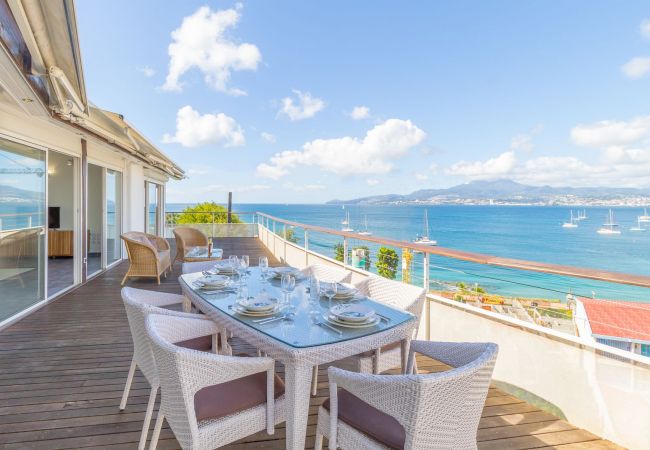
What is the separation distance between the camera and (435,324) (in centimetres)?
272

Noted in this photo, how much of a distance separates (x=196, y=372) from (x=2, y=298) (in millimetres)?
3582

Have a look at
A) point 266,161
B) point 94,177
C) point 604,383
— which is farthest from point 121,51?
point 266,161

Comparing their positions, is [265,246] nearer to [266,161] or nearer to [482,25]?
[482,25]

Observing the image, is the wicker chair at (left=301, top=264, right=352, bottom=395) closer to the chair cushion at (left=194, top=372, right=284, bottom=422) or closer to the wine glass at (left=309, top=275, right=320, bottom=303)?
the wine glass at (left=309, top=275, right=320, bottom=303)

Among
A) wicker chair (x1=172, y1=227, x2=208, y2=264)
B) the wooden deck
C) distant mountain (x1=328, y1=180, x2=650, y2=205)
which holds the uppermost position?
distant mountain (x1=328, y1=180, x2=650, y2=205)

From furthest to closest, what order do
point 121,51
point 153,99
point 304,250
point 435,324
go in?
point 153,99 → point 121,51 → point 304,250 → point 435,324

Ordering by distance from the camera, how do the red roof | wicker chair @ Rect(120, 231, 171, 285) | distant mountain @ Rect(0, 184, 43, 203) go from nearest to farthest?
1. the red roof
2. distant mountain @ Rect(0, 184, 43, 203)
3. wicker chair @ Rect(120, 231, 171, 285)

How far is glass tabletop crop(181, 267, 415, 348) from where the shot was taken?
1.50m

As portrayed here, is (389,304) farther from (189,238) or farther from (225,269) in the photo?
(189,238)

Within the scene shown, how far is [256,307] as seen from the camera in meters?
1.74

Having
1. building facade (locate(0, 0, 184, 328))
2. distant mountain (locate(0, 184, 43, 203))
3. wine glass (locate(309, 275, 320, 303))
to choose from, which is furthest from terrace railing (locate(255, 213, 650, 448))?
distant mountain (locate(0, 184, 43, 203))

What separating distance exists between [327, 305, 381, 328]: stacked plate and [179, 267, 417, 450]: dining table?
0.08 ft

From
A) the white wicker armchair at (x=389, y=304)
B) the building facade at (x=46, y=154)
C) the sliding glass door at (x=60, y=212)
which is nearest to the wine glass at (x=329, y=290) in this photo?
the white wicker armchair at (x=389, y=304)

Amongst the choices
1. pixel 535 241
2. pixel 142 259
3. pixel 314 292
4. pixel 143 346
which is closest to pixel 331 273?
pixel 314 292
